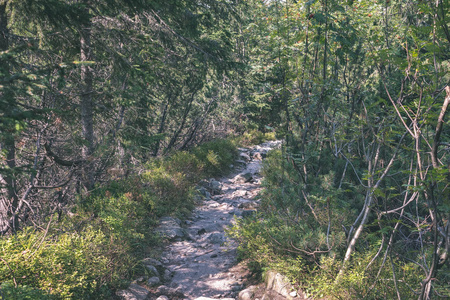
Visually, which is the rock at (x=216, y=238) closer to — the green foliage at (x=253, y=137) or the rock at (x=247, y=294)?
the rock at (x=247, y=294)

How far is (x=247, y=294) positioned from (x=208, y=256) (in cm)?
184

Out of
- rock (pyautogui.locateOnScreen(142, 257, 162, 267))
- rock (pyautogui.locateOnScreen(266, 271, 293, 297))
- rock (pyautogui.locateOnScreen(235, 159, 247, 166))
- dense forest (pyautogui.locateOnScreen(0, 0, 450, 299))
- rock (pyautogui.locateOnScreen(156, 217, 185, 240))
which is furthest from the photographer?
rock (pyautogui.locateOnScreen(235, 159, 247, 166))

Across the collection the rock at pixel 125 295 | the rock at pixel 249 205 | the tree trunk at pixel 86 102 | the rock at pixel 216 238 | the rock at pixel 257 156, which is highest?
the tree trunk at pixel 86 102

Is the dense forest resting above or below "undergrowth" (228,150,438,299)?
above

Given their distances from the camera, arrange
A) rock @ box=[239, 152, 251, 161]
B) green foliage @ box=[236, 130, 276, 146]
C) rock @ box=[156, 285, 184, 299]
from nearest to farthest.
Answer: rock @ box=[156, 285, 184, 299] → rock @ box=[239, 152, 251, 161] → green foliage @ box=[236, 130, 276, 146]

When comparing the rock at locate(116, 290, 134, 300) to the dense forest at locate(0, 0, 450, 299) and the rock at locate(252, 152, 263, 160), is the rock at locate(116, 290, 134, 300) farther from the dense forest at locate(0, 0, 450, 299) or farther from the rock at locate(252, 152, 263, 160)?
the rock at locate(252, 152, 263, 160)

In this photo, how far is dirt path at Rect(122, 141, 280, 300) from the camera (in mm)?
5289

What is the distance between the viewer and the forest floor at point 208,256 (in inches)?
208

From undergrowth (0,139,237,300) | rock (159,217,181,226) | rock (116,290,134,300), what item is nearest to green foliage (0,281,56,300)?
undergrowth (0,139,237,300)

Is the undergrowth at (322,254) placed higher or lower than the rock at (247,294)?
higher

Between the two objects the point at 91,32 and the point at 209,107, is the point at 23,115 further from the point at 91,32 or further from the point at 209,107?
the point at 209,107

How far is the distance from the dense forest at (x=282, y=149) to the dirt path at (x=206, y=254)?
0.52 metres

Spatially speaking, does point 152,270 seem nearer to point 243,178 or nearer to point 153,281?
point 153,281

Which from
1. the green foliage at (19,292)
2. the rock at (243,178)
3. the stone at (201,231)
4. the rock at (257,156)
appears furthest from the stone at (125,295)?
the rock at (257,156)
